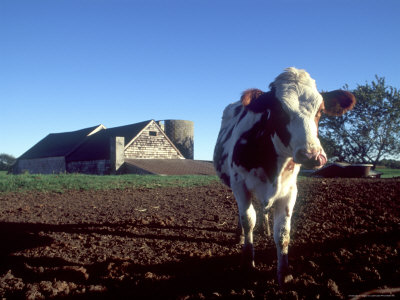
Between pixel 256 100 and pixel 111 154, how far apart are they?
2293 centimetres

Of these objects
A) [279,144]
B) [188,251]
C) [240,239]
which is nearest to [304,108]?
[279,144]

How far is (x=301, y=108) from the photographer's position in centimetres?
304

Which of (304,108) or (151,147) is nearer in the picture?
(304,108)

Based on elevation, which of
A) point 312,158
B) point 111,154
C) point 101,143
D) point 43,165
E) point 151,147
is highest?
point 101,143

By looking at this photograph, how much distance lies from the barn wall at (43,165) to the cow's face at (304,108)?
1153 inches

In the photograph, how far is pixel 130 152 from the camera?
91.2ft

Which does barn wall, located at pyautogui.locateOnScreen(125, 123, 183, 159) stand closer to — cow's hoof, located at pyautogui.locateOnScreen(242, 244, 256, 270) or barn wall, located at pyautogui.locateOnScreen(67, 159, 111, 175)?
barn wall, located at pyautogui.locateOnScreen(67, 159, 111, 175)

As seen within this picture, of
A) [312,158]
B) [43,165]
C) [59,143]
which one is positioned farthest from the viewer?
[59,143]

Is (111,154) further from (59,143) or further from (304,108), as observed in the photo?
(304,108)

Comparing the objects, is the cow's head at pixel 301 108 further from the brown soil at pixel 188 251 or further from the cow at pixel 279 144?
the brown soil at pixel 188 251

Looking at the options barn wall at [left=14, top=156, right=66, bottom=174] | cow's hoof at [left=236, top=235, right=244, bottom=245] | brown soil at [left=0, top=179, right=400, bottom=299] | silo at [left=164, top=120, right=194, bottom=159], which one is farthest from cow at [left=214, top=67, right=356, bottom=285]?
silo at [left=164, top=120, right=194, bottom=159]

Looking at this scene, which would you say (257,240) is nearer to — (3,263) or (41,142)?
(3,263)

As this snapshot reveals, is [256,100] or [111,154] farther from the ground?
[256,100]

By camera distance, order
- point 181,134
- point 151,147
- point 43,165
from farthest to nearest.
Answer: point 181,134 → point 43,165 → point 151,147
